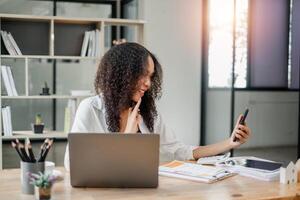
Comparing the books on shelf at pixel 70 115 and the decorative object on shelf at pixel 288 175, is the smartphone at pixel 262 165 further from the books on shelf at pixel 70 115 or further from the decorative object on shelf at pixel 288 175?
the books on shelf at pixel 70 115

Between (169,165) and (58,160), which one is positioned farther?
(58,160)

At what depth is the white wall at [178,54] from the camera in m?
5.36

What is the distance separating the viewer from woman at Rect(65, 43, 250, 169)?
1.97m

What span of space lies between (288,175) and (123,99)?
792 mm

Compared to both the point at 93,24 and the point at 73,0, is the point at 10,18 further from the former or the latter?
the point at 73,0

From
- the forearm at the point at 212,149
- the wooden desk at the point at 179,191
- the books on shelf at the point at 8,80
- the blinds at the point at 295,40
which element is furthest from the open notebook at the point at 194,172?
the blinds at the point at 295,40

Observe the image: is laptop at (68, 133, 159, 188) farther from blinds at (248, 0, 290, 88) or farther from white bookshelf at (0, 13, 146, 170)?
blinds at (248, 0, 290, 88)

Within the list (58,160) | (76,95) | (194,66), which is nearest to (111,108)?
(76,95)

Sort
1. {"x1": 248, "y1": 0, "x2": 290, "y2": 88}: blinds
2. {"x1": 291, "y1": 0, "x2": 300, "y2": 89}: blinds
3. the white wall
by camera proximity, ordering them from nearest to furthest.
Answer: {"x1": 291, "y1": 0, "x2": 300, "y2": 89}: blinds → the white wall → {"x1": 248, "y1": 0, "x2": 290, "y2": 88}: blinds

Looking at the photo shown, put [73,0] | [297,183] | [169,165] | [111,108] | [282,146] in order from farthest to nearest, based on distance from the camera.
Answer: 1. [73,0]
2. [282,146]
3. [111,108]
4. [169,165]
5. [297,183]

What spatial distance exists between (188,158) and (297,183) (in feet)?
1.82

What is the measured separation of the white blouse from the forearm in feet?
0.09

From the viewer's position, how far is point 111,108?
1.98 metres

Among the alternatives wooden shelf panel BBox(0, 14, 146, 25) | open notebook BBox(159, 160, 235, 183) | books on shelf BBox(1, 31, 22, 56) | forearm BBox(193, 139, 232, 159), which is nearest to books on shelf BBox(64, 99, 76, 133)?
books on shelf BBox(1, 31, 22, 56)
